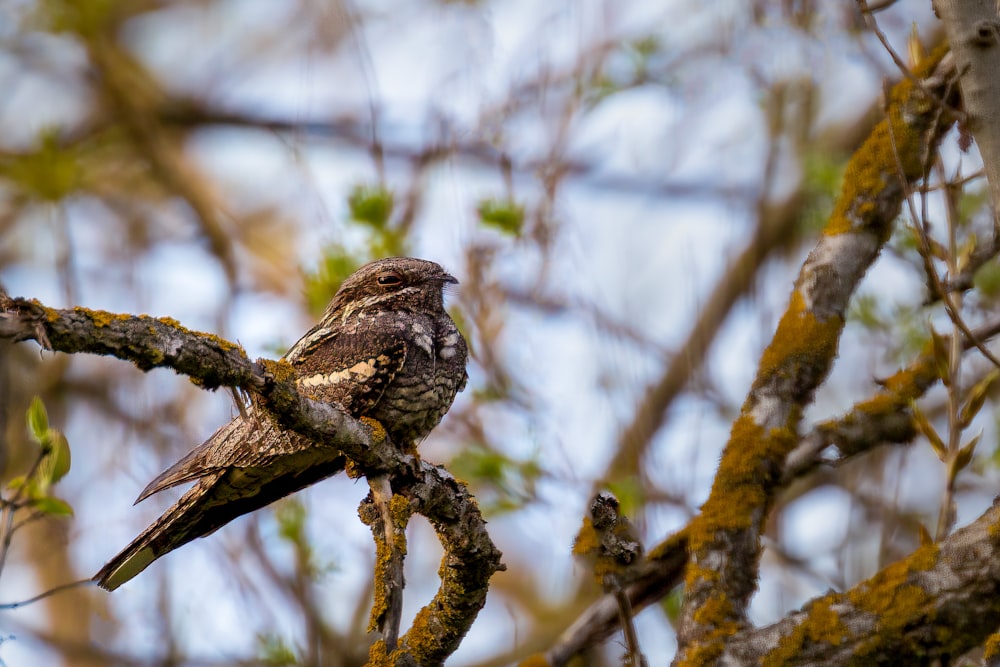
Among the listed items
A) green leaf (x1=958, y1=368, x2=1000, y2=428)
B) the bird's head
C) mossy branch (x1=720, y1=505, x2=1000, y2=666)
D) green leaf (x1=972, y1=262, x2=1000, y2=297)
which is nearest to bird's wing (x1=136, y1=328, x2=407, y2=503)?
the bird's head

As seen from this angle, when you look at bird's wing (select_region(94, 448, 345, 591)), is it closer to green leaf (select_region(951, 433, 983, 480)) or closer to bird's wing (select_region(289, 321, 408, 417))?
bird's wing (select_region(289, 321, 408, 417))

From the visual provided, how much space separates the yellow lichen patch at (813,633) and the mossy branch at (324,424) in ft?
2.67

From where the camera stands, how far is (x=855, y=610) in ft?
7.70

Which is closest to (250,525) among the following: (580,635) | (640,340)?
(640,340)

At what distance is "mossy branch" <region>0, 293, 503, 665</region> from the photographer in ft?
6.32

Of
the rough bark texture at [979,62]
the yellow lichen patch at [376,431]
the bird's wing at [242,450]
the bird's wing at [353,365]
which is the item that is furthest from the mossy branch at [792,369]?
the bird's wing at [242,450]

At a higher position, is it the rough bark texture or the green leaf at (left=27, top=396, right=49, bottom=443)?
the rough bark texture

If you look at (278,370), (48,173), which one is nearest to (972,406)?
(278,370)

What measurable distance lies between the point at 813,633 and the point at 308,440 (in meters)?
1.65

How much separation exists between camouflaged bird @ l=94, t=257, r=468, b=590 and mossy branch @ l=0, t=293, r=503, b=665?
465mm

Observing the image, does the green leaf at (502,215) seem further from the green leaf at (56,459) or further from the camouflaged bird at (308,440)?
the green leaf at (56,459)

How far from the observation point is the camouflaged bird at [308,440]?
136 inches

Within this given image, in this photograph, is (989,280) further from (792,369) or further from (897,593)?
(897,593)

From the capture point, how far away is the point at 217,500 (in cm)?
361
